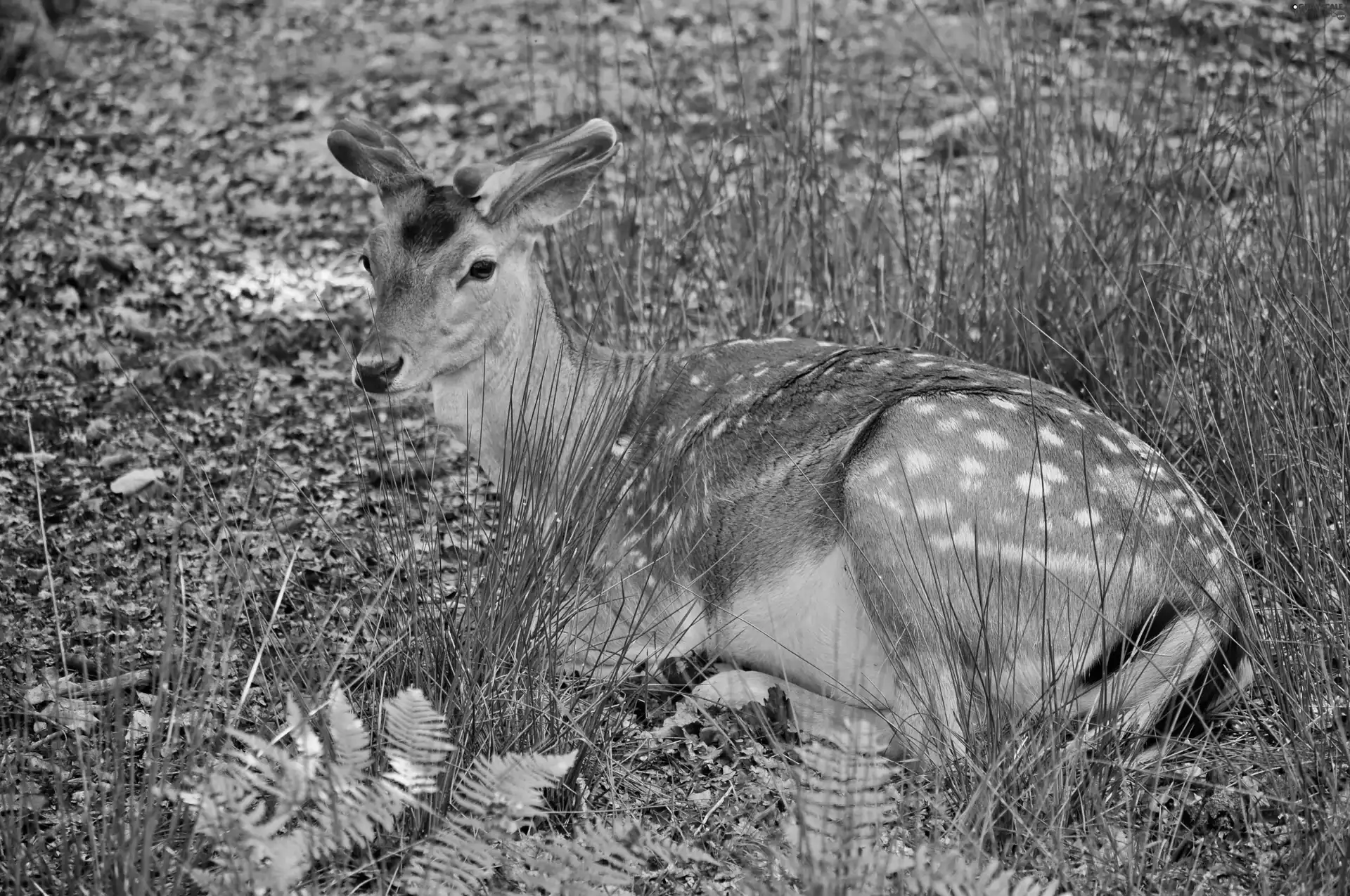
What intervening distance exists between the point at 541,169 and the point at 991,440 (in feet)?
4.86

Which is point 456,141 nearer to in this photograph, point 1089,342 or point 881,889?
point 1089,342

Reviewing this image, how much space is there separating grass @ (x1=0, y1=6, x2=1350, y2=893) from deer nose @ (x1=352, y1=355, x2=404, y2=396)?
180 millimetres

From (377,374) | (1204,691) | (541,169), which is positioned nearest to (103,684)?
(377,374)

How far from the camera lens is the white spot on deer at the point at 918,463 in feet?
11.1

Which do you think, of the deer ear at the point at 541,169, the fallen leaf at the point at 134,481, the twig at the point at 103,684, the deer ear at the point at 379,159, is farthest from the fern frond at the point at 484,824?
the fallen leaf at the point at 134,481

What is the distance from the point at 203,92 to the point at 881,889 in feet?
25.5

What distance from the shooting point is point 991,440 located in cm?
341

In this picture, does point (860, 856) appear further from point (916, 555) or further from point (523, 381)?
point (523, 381)

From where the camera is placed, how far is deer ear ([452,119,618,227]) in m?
3.90

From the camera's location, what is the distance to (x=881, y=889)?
219 cm

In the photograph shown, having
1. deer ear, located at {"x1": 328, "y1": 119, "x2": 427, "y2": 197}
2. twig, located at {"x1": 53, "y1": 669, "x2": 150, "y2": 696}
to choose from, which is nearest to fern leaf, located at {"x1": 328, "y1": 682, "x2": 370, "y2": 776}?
twig, located at {"x1": 53, "y1": 669, "x2": 150, "y2": 696}

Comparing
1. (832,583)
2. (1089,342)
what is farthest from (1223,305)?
(832,583)

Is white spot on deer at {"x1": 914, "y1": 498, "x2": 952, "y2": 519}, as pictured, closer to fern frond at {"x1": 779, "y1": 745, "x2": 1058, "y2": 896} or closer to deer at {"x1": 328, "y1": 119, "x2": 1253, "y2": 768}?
Answer: deer at {"x1": 328, "y1": 119, "x2": 1253, "y2": 768}

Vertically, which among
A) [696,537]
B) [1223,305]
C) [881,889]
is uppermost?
[1223,305]
